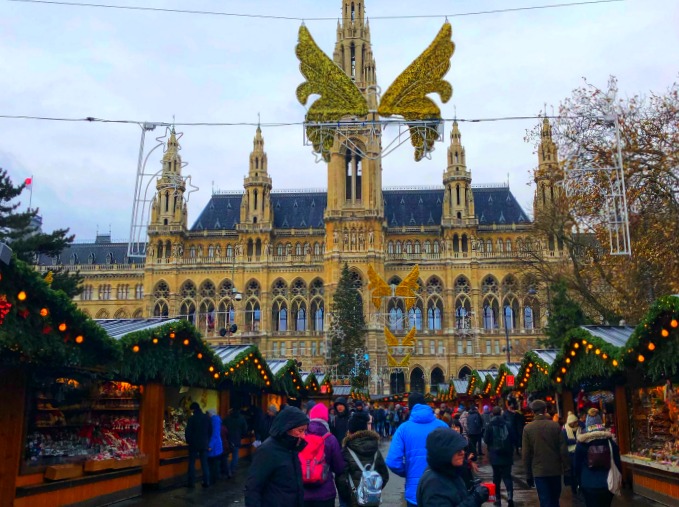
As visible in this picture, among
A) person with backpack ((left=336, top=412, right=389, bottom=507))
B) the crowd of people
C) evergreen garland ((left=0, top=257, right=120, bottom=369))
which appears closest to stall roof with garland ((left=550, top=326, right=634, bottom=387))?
the crowd of people

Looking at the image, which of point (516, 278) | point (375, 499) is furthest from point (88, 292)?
point (375, 499)

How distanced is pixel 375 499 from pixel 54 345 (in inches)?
173

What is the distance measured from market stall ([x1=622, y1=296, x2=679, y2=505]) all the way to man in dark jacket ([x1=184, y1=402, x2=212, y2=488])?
299 inches

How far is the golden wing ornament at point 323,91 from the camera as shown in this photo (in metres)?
13.1

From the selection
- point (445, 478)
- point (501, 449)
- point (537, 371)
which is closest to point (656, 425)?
point (501, 449)

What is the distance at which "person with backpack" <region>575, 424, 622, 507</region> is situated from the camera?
7.24 meters

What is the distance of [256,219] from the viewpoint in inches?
2530

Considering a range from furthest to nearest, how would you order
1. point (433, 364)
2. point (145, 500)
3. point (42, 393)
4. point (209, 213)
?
1. point (209, 213)
2. point (433, 364)
3. point (145, 500)
4. point (42, 393)

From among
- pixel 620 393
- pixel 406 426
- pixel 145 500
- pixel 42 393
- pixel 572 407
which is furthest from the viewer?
pixel 572 407

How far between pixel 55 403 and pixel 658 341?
→ 8.79 m

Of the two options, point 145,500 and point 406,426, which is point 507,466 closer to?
point 406,426

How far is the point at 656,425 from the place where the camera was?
1125 centimetres

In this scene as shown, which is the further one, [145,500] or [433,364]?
[433,364]

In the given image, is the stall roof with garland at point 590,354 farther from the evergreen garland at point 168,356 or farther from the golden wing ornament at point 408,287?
the golden wing ornament at point 408,287
